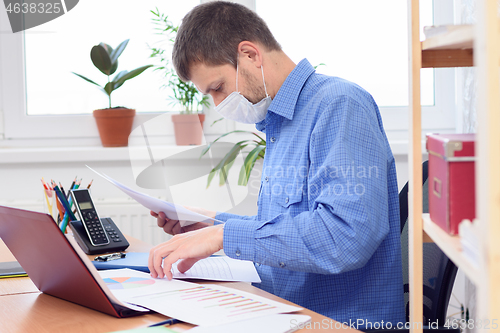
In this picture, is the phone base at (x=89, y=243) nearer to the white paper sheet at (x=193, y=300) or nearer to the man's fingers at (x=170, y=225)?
the man's fingers at (x=170, y=225)

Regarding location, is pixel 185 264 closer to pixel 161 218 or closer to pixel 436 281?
pixel 161 218

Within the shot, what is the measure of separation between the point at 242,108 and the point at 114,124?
1.03 metres

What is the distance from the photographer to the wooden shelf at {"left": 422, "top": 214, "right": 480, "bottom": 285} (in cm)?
44

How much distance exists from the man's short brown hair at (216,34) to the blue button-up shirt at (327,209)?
0.15 m

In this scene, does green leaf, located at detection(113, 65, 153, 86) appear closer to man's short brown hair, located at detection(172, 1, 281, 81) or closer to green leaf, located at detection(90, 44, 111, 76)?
green leaf, located at detection(90, 44, 111, 76)

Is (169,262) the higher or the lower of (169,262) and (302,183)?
the lower

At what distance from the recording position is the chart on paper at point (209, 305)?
0.71 meters

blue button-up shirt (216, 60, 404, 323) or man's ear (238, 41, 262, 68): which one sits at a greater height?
man's ear (238, 41, 262, 68)

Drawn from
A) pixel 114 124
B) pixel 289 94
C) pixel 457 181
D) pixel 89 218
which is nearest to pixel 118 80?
pixel 114 124

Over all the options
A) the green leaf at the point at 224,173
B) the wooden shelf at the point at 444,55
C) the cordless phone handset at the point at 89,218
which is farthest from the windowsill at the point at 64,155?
the wooden shelf at the point at 444,55

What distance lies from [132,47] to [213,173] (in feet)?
2.41

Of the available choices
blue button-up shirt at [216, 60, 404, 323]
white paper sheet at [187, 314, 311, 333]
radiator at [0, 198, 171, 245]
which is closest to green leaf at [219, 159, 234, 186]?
radiator at [0, 198, 171, 245]

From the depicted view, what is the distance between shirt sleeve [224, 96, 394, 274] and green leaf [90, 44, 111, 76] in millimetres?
1328

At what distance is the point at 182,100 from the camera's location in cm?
214
